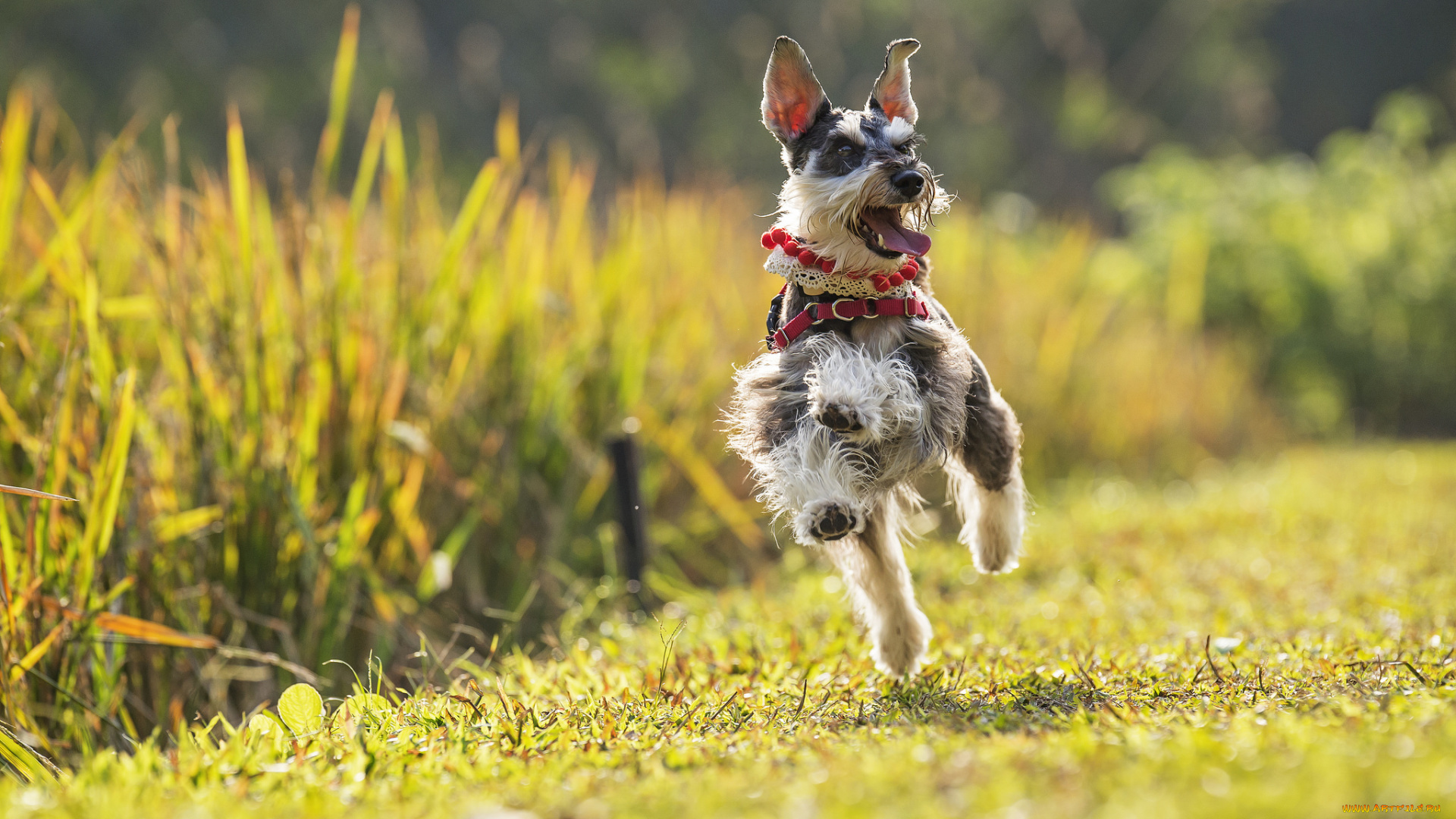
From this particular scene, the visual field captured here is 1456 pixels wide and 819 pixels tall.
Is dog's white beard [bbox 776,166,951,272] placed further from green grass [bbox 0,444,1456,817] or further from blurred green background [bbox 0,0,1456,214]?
blurred green background [bbox 0,0,1456,214]

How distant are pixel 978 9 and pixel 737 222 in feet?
58.9

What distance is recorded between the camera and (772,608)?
472cm

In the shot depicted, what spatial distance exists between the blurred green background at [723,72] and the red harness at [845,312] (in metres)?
8.93

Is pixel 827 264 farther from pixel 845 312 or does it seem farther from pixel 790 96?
pixel 790 96

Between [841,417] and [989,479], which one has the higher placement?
[841,417]

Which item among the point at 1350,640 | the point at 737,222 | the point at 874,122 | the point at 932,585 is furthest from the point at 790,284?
the point at 737,222

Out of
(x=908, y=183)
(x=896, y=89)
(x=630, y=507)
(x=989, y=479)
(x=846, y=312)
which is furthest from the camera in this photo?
(x=630, y=507)

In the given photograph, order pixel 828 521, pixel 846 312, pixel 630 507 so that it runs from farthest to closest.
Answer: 1. pixel 630 507
2. pixel 846 312
3. pixel 828 521

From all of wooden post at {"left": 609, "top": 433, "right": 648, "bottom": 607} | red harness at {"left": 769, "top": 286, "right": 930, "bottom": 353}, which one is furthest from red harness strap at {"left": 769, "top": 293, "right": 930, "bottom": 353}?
wooden post at {"left": 609, "top": 433, "right": 648, "bottom": 607}

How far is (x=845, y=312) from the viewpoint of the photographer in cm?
291

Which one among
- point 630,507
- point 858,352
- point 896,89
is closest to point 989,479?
point 858,352

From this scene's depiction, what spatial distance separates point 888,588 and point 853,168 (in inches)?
47.7

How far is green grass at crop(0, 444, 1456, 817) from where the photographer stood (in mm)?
2098

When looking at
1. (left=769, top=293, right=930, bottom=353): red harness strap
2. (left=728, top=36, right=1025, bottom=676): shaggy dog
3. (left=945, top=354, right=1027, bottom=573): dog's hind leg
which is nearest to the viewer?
(left=728, top=36, right=1025, bottom=676): shaggy dog
